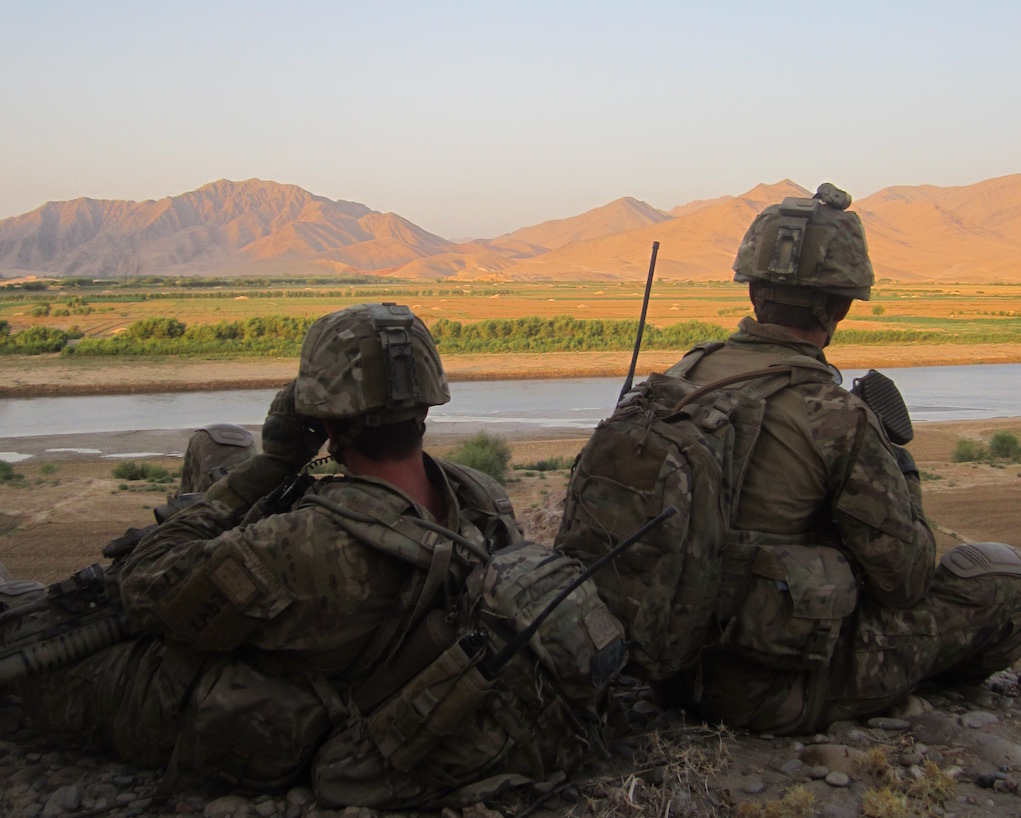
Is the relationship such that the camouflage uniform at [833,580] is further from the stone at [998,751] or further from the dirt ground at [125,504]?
the dirt ground at [125,504]

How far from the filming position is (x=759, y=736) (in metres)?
3.62

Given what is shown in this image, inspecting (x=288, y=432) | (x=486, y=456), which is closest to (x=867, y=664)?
(x=288, y=432)

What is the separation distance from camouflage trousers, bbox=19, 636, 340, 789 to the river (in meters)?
14.3

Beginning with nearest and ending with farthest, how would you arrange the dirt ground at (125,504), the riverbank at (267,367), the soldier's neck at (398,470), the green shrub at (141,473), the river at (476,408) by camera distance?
the soldier's neck at (398,470), the dirt ground at (125,504), the green shrub at (141,473), the river at (476,408), the riverbank at (267,367)

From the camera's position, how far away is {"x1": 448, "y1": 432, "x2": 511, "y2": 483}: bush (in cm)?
1305

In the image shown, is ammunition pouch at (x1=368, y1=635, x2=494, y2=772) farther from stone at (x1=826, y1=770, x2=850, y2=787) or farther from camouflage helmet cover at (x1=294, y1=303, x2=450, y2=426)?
stone at (x1=826, y1=770, x2=850, y2=787)

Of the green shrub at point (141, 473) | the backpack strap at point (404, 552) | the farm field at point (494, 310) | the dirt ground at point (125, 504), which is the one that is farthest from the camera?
the farm field at point (494, 310)

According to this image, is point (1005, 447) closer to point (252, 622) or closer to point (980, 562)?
point (980, 562)

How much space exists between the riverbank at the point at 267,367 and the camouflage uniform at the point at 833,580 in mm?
24225

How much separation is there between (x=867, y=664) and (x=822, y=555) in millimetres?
488

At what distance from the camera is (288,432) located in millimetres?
3186

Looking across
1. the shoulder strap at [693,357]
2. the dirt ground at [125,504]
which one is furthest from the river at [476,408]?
the shoulder strap at [693,357]

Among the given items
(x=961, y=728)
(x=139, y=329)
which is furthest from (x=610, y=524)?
(x=139, y=329)

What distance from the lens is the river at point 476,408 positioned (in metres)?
20.3
